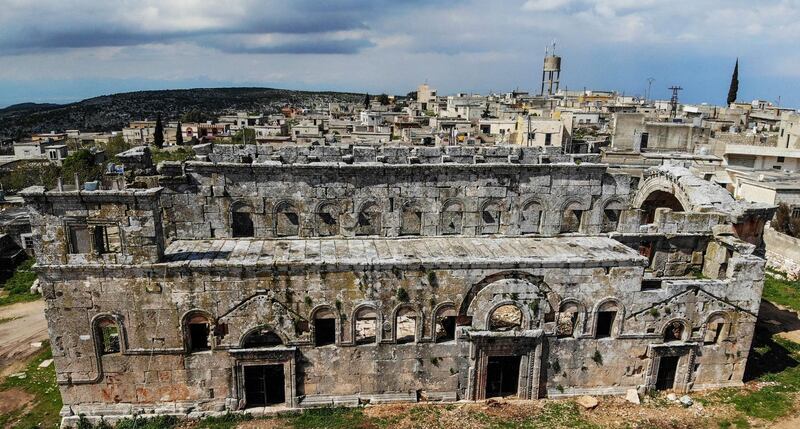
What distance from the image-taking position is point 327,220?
20.3 m

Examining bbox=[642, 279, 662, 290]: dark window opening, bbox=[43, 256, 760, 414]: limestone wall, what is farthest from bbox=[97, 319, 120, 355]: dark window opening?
bbox=[642, 279, 662, 290]: dark window opening

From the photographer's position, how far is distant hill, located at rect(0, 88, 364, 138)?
118875 mm

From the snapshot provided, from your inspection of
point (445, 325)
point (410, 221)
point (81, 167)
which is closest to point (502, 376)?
point (445, 325)

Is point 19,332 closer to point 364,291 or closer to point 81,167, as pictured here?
point 364,291

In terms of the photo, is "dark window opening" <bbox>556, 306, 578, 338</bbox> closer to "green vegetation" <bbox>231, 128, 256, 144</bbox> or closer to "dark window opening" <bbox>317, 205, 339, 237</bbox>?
"dark window opening" <bbox>317, 205, 339, 237</bbox>

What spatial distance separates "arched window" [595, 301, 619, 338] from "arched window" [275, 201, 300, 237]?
36.7 ft

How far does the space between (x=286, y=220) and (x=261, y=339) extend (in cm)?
460

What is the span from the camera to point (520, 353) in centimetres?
Answer: 1744

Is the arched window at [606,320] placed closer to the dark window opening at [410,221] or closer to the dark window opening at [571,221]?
the dark window opening at [571,221]

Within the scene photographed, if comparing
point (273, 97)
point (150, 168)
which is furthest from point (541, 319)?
point (273, 97)

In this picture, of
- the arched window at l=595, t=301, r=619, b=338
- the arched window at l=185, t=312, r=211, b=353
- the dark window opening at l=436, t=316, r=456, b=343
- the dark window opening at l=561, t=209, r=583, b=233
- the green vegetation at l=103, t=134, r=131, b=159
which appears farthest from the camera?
the green vegetation at l=103, t=134, r=131, b=159

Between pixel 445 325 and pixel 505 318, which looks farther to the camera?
pixel 505 318

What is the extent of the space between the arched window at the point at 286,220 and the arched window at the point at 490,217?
7167mm

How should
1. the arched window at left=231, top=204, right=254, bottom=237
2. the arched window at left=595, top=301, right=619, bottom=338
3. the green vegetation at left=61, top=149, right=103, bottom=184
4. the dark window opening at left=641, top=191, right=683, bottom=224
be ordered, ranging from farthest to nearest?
1. the green vegetation at left=61, top=149, right=103, bottom=184
2. the dark window opening at left=641, top=191, right=683, bottom=224
3. the arched window at left=231, top=204, right=254, bottom=237
4. the arched window at left=595, top=301, right=619, bottom=338
